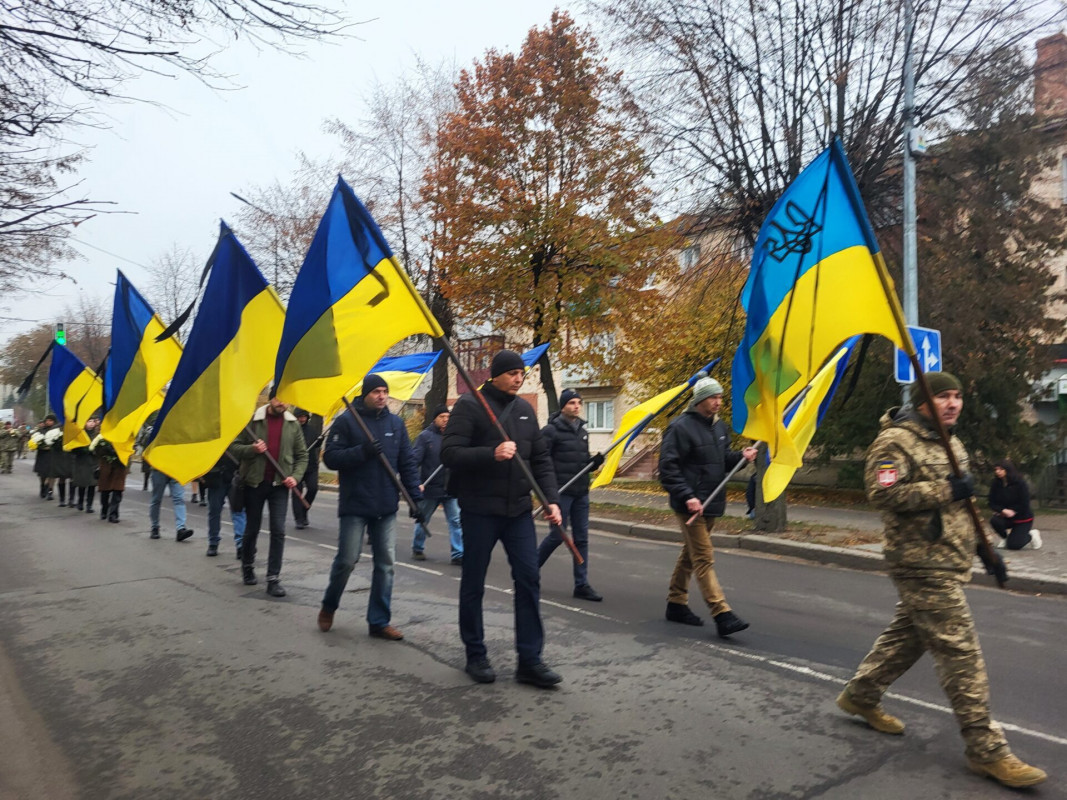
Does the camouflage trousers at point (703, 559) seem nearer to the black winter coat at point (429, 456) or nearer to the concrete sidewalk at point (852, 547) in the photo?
the concrete sidewalk at point (852, 547)

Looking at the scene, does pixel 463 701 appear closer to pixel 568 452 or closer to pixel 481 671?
pixel 481 671

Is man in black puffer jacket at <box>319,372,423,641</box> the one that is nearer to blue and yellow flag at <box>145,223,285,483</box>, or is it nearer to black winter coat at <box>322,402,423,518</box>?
black winter coat at <box>322,402,423,518</box>

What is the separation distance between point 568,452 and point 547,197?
31.7 ft

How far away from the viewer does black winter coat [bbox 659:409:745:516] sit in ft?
20.8

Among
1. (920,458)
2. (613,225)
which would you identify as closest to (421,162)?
(613,225)

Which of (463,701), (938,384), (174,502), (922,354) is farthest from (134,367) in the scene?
(922,354)

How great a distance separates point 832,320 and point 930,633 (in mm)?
1915

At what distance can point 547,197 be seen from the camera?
55.1 ft

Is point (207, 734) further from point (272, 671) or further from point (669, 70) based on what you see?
point (669, 70)

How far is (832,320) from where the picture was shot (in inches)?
197

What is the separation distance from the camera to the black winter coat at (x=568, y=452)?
8.14m

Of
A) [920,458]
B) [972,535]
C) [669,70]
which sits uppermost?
[669,70]

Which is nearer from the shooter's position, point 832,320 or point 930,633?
point 930,633

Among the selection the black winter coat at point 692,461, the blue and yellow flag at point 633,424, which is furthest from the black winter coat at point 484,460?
the blue and yellow flag at point 633,424
